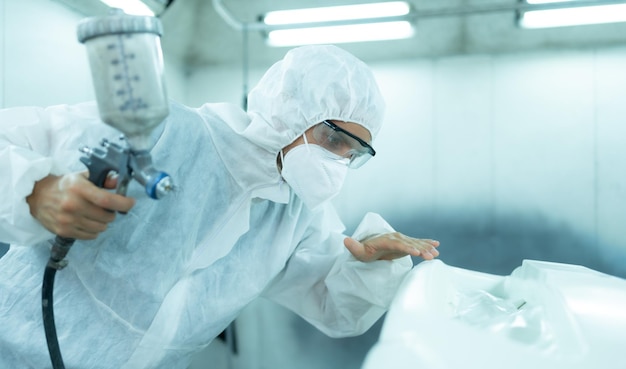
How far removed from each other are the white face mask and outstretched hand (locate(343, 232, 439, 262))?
0.15m

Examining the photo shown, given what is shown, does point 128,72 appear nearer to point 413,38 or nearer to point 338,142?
point 338,142

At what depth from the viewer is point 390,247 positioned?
1052 millimetres

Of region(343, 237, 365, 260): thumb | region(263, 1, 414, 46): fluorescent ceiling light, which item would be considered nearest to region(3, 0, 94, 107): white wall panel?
region(263, 1, 414, 46): fluorescent ceiling light

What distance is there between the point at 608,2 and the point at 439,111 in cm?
56

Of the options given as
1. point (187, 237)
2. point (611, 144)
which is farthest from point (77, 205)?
point (611, 144)

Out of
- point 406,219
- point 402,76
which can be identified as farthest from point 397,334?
point 402,76

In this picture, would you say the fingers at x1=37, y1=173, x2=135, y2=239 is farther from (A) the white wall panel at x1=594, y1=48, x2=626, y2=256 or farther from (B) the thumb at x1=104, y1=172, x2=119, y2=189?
(A) the white wall panel at x1=594, y1=48, x2=626, y2=256

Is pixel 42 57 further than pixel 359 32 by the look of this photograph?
No

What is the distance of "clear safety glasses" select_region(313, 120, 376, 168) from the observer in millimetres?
1028

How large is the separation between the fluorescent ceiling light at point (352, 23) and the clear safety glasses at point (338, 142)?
0.70 metres

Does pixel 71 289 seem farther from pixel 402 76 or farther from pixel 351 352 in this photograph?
pixel 402 76

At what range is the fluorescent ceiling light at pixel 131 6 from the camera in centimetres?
145

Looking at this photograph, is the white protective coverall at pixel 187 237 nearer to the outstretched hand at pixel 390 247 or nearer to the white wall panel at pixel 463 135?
the outstretched hand at pixel 390 247

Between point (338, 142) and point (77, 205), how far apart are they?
543 mm
